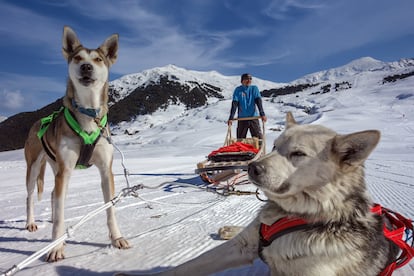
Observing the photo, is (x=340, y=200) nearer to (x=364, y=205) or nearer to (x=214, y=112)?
(x=364, y=205)

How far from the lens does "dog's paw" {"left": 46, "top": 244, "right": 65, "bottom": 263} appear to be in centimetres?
232

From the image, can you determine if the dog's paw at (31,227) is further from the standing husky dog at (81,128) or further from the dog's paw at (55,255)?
the dog's paw at (55,255)

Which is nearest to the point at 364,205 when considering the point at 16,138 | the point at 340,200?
the point at 340,200

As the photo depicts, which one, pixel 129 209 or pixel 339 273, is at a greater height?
pixel 339 273

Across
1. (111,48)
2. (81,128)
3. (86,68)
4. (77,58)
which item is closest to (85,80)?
(86,68)

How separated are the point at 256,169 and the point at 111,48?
2.33 metres

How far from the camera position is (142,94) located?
81938 mm

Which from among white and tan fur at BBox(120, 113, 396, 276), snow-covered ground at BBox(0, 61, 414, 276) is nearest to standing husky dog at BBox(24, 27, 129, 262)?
snow-covered ground at BBox(0, 61, 414, 276)

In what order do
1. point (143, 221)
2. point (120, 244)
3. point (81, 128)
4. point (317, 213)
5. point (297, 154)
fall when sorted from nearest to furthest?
point (317, 213) < point (297, 154) < point (120, 244) < point (81, 128) < point (143, 221)

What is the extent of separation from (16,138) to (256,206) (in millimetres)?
41134

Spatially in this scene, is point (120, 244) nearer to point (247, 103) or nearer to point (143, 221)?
point (143, 221)

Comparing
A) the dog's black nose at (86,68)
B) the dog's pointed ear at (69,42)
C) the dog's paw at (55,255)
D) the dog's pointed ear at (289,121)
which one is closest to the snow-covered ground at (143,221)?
the dog's paw at (55,255)

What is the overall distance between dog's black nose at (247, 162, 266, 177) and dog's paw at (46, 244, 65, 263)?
1648 millimetres

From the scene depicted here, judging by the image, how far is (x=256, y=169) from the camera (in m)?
1.84
